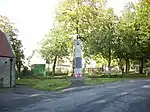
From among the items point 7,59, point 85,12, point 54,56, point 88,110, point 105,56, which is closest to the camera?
point 88,110

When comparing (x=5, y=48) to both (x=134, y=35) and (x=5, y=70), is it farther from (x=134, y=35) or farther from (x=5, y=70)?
(x=134, y=35)

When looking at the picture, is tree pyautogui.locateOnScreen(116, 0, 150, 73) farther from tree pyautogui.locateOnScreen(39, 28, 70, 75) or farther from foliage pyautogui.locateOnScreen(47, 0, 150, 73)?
tree pyautogui.locateOnScreen(39, 28, 70, 75)

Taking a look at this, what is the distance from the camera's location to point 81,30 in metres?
51.8

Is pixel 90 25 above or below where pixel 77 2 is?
below

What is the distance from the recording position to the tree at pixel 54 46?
5362cm

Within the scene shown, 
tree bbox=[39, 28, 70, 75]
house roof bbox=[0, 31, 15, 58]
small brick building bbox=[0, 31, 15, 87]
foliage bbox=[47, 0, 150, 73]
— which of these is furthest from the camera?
tree bbox=[39, 28, 70, 75]

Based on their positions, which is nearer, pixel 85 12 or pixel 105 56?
pixel 85 12

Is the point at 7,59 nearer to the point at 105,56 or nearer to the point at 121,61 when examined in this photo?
the point at 105,56

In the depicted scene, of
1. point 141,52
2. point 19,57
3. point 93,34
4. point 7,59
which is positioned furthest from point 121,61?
point 7,59

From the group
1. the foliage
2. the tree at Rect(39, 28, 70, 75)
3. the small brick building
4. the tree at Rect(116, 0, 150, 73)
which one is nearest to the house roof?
the small brick building

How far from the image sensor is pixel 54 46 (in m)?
56.7

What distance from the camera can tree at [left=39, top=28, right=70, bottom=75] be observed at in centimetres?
5362

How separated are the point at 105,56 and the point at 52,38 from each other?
9.32 metres

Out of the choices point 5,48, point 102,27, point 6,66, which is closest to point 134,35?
point 102,27
